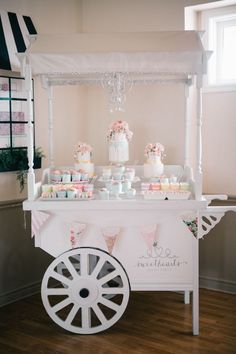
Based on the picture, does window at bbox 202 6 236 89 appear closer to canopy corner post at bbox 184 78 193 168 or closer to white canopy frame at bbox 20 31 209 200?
canopy corner post at bbox 184 78 193 168

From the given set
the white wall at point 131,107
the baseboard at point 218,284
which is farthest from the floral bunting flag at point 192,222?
the baseboard at point 218,284

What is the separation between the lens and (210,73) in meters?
4.12

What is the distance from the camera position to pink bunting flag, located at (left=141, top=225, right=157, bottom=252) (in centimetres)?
318

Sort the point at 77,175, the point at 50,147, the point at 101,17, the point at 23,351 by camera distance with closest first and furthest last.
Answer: the point at 23,351 → the point at 77,175 → the point at 50,147 → the point at 101,17

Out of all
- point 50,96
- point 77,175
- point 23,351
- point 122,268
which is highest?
point 50,96

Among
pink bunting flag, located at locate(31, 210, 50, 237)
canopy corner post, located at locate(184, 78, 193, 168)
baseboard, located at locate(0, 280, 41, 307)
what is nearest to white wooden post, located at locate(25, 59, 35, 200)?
pink bunting flag, located at locate(31, 210, 50, 237)

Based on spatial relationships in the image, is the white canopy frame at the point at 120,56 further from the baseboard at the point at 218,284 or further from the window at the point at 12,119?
the baseboard at the point at 218,284

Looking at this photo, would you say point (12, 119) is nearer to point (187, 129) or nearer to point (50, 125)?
point (50, 125)

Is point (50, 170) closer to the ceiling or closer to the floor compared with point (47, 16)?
closer to the floor

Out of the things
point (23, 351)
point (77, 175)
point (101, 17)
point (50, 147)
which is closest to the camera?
point (23, 351)

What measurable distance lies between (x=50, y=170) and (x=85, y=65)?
98 cm

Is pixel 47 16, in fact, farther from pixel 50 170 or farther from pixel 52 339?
pixel 52 339

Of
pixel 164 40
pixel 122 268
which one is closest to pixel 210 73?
pixel 164 40

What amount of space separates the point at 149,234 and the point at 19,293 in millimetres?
1290
